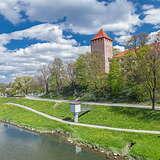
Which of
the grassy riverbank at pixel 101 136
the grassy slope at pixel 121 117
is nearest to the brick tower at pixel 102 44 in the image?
the grassy riverbank at pixel 101 136

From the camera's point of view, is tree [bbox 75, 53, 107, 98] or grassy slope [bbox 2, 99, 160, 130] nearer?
grassy slope [bbox 2, 99, 160, 130]

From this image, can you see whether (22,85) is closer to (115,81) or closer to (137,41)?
(115,81)

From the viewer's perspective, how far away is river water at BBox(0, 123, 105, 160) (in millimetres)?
34156

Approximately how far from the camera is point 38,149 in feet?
126

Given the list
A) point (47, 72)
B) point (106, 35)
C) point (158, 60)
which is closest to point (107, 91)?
point (158, 60)

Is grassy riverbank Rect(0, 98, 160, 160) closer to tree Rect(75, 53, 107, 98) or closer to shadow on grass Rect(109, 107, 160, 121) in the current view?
shadow on grass Rect(109, 107, 160, 121)

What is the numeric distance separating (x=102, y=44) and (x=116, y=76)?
33070 millimetres

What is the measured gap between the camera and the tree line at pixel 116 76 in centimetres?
5091

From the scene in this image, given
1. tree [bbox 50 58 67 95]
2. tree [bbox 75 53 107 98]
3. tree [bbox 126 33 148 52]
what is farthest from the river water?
tree [bbox 50 58 67 95]

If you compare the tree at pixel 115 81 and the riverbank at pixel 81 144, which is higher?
the tree at pixel 115 81

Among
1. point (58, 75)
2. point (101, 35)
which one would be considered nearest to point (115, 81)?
point (58, 75)

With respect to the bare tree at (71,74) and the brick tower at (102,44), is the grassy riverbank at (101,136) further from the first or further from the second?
the brick tower at (102,44)

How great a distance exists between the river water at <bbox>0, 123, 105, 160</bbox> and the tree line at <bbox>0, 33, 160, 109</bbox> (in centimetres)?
1873

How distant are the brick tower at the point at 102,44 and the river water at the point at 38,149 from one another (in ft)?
187
